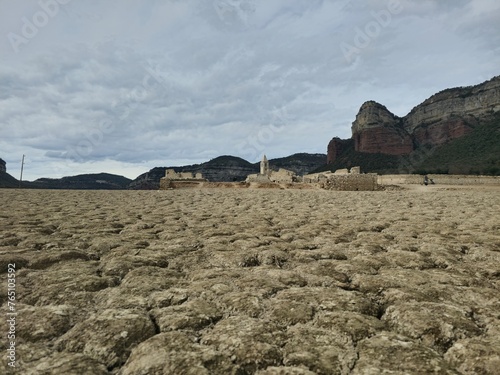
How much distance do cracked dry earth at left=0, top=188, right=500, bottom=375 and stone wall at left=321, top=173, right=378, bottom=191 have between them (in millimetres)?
19547

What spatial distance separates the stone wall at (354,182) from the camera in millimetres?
24625

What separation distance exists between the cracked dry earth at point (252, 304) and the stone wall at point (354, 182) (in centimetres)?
1955

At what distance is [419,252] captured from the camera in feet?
15.4

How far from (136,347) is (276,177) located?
1644 inches

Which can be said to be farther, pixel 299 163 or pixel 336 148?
pixel 299 163

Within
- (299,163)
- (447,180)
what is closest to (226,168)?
(299,163)

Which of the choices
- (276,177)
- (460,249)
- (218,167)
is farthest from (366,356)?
(218,167)

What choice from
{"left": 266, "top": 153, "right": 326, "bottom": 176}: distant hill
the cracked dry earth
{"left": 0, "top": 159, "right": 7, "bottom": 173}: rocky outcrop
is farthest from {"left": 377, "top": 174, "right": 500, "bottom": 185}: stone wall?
{"left": 0, "top": 159, "right": 7, "bottom": 173}: rocky outcrop

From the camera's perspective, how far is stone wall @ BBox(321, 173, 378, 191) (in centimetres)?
2462

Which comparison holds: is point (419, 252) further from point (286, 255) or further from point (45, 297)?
point (45, 297)

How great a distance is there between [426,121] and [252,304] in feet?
540

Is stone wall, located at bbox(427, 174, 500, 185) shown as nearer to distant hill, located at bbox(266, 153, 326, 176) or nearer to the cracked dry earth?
the cracked dry earth

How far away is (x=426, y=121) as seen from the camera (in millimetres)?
143000

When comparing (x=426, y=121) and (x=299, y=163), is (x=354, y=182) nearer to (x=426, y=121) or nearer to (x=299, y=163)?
(x=426, y=121)
